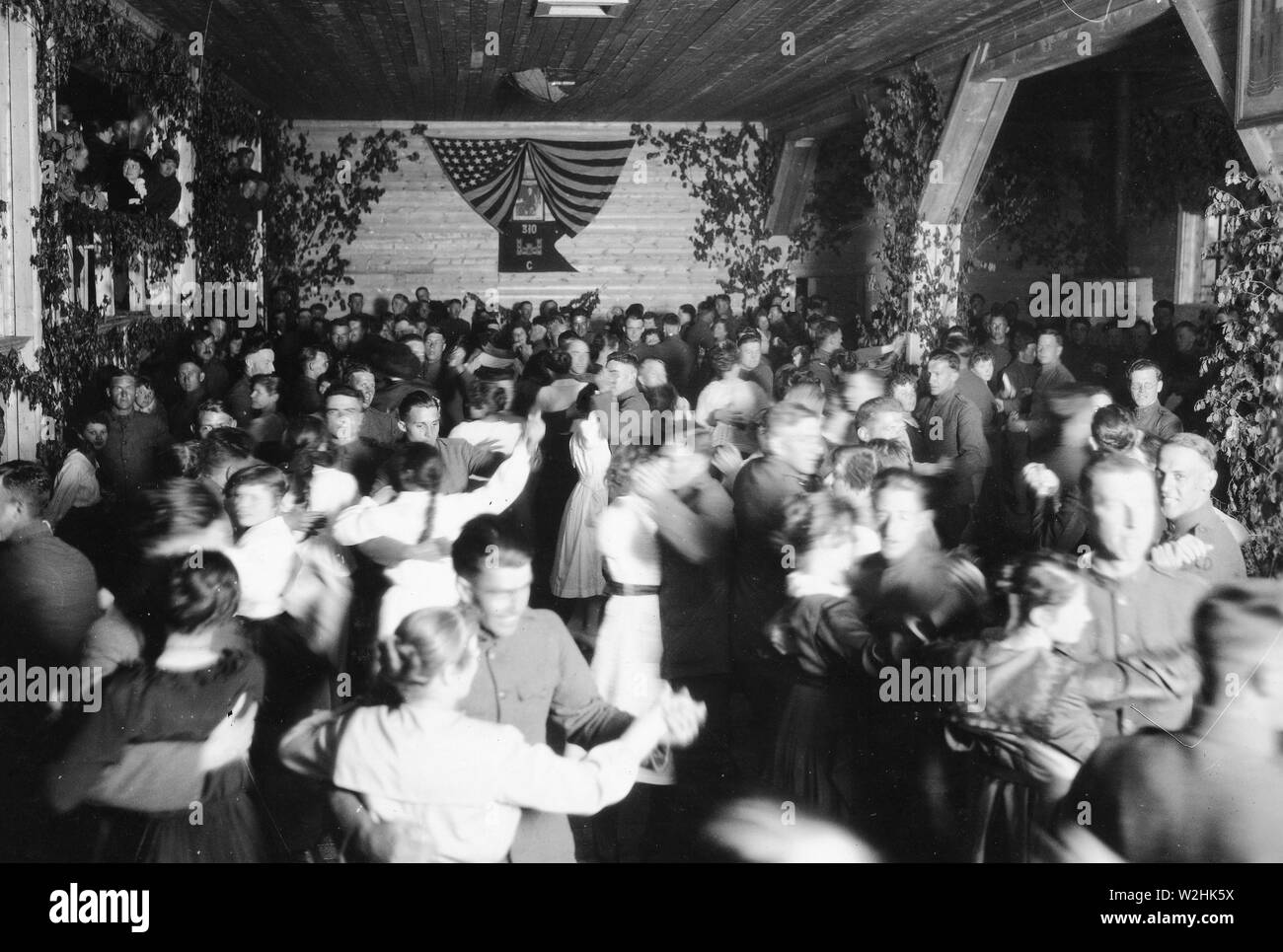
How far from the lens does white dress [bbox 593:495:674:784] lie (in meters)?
3.97

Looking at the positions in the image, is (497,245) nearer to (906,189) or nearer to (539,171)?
(539,171)

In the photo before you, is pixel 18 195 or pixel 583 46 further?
pixel 583 46

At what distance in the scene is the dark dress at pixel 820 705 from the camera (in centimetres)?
342

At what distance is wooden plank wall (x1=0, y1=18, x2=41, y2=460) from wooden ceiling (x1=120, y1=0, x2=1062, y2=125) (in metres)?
1.91

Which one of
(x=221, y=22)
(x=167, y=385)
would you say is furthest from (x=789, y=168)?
(x=167, y=385)

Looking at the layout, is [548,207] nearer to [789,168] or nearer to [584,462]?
[789,168]

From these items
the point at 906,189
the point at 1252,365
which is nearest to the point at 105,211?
the point at 906,189

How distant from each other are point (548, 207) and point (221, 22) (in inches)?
259

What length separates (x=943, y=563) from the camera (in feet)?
12.0

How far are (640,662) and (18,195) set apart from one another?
4.47 m

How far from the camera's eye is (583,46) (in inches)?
390

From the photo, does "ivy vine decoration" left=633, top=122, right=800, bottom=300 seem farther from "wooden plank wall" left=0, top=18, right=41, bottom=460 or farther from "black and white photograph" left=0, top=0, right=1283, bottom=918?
"wooden plank wall" left=0, top=18, right=41, bottom=460

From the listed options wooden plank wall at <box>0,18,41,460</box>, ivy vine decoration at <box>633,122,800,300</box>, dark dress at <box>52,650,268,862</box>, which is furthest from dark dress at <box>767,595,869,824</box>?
ivy vine decoration at <box>633,122,800,300</box>
